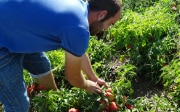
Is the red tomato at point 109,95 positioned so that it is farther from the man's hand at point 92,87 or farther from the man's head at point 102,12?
the man's head at point 102,12

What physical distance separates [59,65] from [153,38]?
38.5 inches

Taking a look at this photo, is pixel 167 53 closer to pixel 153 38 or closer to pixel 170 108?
pixel 153 38

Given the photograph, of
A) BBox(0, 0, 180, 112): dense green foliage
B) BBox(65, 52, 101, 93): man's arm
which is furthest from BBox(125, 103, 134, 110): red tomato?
BBox(65, 52, 101, 93): man's arm

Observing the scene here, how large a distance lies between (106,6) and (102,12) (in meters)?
0.04

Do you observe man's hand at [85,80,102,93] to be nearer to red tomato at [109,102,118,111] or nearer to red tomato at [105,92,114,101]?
red tomato at [105,92,114,101]

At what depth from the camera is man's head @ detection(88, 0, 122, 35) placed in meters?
2.15

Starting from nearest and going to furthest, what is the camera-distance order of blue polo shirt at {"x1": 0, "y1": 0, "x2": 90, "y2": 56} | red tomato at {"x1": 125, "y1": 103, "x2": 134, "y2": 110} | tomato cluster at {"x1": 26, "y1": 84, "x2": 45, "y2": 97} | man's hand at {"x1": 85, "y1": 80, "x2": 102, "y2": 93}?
blue polo shirt at {"x1": 0, "y1": 0, "x2": 90, "y2": 56} < man's hand at {"x1": 85, "y1": 80, "x2": 102, "y2": 93} < red tomato at {"x1": 125, "y1": 103, "x2": 134, "y2": 110} < tomato cluster at {"x1": 26, "y1": 84, "x2": 45, "y2": 97}

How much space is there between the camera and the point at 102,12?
7.07 feet

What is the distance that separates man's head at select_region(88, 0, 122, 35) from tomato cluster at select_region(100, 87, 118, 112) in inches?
28.1

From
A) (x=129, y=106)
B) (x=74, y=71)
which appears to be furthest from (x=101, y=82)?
(x=74, y=71)

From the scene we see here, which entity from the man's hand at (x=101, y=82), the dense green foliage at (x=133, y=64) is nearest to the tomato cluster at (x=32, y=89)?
the dense green foliage at (x=133, y=64)

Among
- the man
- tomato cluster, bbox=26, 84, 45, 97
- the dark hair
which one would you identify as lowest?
tomato cluster, bbox=26, 84, 45, 97

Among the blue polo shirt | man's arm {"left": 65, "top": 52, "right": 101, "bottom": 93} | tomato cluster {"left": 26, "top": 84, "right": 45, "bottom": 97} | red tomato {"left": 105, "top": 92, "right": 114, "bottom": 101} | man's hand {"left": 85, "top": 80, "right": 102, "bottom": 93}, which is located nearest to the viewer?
the blue polo shirt

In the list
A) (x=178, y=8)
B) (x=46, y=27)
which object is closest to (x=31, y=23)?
(x=46, y=27)
